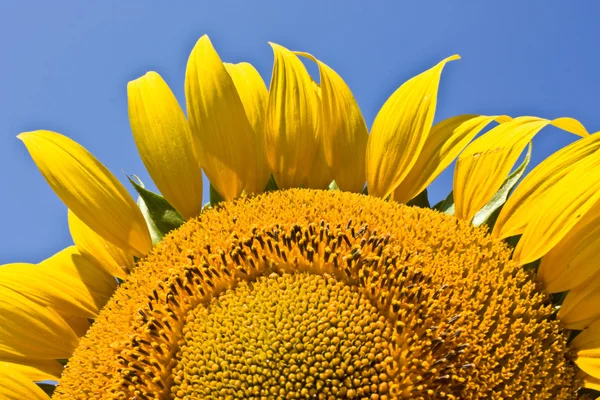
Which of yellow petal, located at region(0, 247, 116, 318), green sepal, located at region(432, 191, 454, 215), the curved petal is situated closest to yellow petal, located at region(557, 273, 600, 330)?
the curved petal

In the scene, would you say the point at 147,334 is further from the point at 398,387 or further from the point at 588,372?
the point at 588,372

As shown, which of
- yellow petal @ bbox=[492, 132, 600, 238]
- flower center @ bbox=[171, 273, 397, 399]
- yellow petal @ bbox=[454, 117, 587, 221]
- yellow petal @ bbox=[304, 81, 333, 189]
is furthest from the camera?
yellow petal @ bbox=[304, 81, 333, 189]

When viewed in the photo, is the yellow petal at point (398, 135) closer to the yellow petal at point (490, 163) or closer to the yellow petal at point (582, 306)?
the yellow petal at point (490, 163)

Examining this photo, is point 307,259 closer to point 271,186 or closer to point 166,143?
point 271,186

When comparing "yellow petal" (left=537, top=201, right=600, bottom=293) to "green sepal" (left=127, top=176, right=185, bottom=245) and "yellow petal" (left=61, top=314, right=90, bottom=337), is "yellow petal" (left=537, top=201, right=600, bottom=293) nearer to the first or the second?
"green sepal" (left=127, top=176, right=185, bottom=245)

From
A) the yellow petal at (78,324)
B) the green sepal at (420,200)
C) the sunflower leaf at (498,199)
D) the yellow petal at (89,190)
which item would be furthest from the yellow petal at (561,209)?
the yellow petal at (78,324)

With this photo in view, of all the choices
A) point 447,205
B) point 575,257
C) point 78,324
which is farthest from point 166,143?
point 575,257
